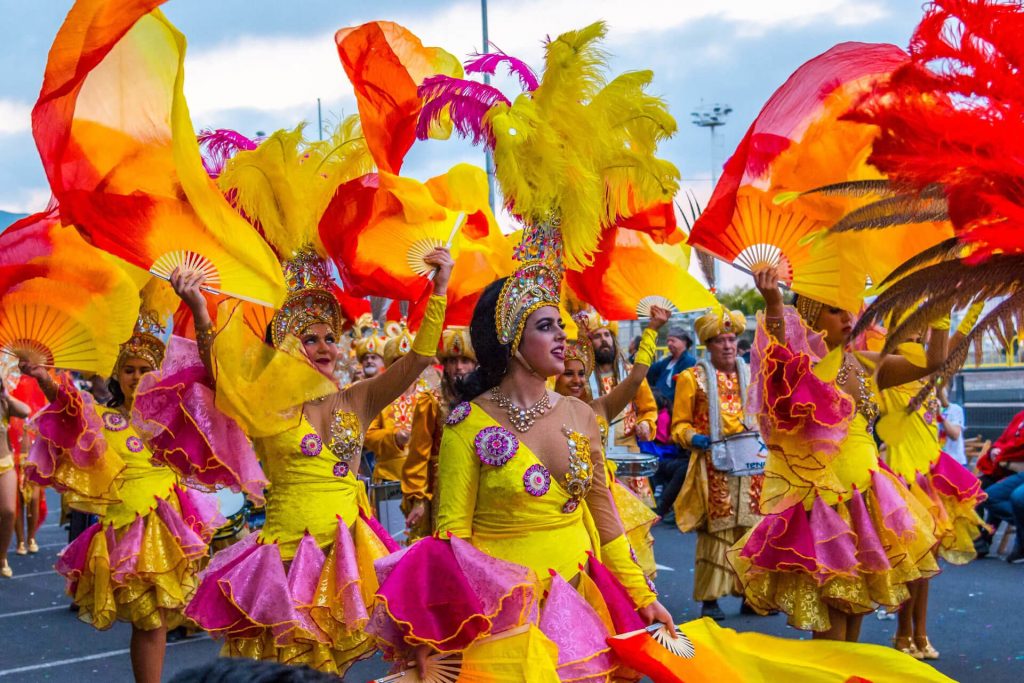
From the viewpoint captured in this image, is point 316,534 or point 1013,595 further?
point 1013,595

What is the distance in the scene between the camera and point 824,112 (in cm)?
373

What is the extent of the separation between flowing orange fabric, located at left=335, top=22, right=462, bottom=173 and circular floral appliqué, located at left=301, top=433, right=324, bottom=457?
1.22 metres

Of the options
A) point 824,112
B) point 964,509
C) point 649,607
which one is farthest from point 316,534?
point 964,509

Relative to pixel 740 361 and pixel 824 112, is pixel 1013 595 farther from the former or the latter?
pixel 824 112

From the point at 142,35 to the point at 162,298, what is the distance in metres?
2.36

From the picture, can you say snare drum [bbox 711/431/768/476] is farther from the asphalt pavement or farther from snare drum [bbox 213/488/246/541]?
snare drum [bbox 213/488/246/541]

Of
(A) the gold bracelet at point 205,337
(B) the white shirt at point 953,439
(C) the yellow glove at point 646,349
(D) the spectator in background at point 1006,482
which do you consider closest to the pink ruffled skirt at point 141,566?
(A) the gold bracelet at point 205,337

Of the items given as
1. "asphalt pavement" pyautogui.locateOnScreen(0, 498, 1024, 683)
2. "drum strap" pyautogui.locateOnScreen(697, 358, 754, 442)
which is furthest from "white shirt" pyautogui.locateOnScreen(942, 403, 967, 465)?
"drum strap" pyautogui.locateOnScreen(697, 358, 754, 442)

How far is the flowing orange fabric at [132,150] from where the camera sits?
152 inches

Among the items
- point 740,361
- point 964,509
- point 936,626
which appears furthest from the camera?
point 740,361

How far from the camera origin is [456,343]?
670 cm

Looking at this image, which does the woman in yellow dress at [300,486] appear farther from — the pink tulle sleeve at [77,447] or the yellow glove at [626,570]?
the pink tulle sleeve at [77,447]

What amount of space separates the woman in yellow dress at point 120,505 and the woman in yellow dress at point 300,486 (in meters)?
1.38

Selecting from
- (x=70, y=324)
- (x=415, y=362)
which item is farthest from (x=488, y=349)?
(x=70, y=324)
